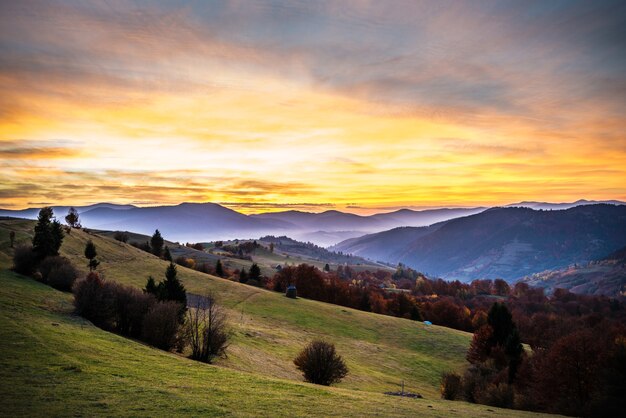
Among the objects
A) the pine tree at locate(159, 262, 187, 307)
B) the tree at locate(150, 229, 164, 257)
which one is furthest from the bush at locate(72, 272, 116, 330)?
the tree at locate(150, 229, 164, 257)

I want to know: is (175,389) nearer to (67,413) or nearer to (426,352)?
(67,413)

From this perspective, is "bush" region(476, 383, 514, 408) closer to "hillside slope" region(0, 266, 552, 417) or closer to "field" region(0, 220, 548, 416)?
"field" region(0, 220, 548, 416)

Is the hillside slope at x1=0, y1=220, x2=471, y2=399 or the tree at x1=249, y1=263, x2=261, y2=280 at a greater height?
the tree at x1=249, y1=263, x2=261, y2=280

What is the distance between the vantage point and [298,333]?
228ft

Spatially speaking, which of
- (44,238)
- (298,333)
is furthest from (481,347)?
(44,238)

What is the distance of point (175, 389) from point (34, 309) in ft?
70.8

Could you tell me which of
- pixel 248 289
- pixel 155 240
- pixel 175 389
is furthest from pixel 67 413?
pixel 155 240

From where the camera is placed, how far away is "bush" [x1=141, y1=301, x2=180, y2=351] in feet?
121

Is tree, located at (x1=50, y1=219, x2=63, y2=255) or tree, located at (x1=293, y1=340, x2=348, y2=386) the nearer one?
tree, located at (x1=293, y1=340, x2=348, y2=386)

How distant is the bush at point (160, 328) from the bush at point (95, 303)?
413cm

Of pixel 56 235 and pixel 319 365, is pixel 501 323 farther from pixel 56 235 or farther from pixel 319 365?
pixel 56 235

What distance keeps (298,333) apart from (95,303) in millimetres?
38661

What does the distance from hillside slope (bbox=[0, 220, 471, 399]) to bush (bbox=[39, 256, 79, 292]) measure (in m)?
8.09

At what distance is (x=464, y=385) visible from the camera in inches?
1973
